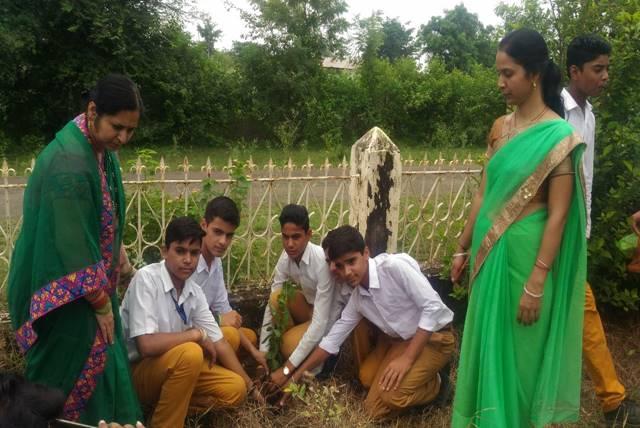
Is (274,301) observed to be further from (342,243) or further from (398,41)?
(398,41)

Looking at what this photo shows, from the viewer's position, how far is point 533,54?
225 centimetres

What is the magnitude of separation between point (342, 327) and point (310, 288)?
0.35 metres

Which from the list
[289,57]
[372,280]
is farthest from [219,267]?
[289,57]

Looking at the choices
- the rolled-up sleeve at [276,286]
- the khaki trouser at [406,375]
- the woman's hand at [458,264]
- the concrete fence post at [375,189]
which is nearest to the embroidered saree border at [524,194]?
the woman's hand at [458,264]

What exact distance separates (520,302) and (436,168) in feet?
7.82

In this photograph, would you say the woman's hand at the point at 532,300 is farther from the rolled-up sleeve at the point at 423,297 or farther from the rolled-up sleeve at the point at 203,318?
the rolled-up sleeve at the point at 203,318

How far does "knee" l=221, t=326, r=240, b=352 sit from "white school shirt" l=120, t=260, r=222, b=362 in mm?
192

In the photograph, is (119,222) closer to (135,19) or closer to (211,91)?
(135,19)

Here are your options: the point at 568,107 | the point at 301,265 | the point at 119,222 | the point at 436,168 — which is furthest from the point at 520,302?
the point at 436,168

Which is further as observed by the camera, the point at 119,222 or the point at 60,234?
the point at 119,222

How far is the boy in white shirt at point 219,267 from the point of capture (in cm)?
310

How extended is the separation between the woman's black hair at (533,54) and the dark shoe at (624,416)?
1.64 meters

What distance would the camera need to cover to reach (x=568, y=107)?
2.98 meters

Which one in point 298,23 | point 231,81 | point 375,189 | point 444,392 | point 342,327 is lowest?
point 444,392
